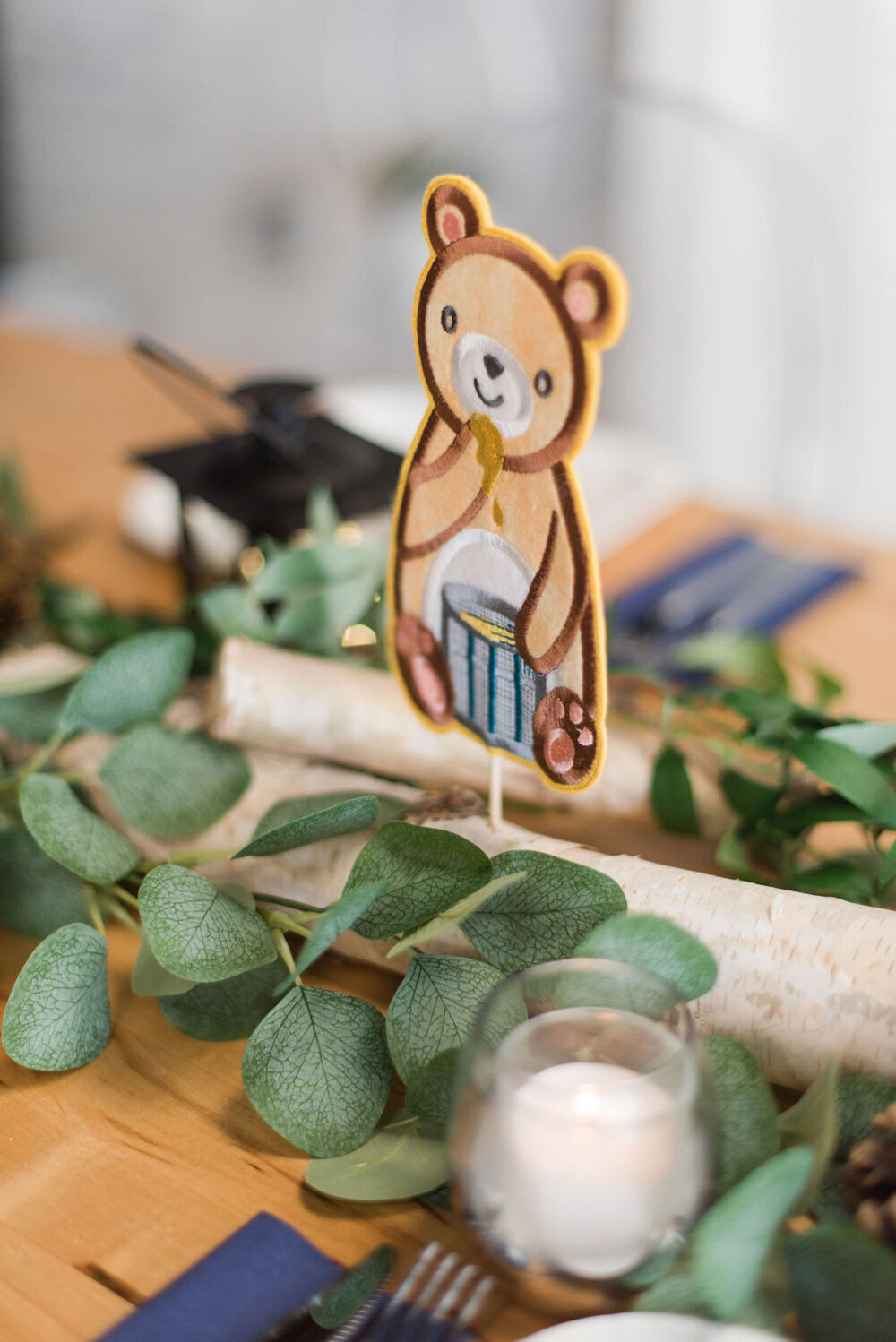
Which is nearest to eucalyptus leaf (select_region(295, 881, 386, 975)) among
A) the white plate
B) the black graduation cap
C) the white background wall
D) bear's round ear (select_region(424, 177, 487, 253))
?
the white plate

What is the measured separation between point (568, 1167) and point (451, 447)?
0.28 m

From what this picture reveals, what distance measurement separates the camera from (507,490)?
18.4 inches

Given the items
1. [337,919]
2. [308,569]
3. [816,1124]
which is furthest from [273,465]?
[816,1124]

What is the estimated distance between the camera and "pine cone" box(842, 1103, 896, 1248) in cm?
37

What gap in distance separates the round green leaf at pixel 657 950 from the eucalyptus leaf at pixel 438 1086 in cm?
7

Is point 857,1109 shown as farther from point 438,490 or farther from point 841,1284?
point 438,490

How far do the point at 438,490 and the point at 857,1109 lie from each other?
0.95 feet

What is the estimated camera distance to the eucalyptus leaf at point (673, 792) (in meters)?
0.64

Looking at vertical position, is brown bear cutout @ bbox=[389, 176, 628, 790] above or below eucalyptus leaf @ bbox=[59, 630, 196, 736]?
above

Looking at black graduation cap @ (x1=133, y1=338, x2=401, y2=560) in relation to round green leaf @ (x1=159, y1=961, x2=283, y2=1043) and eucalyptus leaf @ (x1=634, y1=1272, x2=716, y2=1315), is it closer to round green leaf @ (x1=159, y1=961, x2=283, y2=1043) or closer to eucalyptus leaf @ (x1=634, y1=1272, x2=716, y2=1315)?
round green leaf @ (x1=159, y1=961, x2=283, y2=1043)

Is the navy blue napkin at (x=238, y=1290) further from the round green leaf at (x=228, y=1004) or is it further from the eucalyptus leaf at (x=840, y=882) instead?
the eucalyptus leaf at (x=840, y=882)

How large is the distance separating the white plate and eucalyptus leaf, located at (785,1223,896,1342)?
19 mm

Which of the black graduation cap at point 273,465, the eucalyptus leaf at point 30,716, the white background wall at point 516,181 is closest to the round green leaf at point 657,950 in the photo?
the eucalyptus leaf at point 30,716

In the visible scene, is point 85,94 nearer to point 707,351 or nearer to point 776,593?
point 707,351
